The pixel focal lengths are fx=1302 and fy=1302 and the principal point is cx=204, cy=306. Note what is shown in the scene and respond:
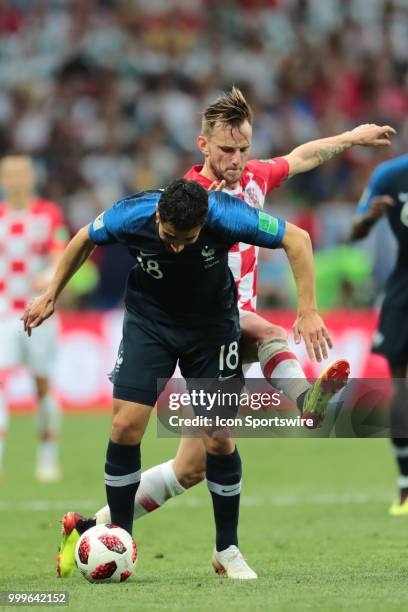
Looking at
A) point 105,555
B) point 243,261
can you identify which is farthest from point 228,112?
point 105,555

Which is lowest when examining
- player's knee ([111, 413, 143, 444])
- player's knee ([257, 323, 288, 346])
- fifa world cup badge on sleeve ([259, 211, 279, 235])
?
player's knee ([111, 413, 143, 444])

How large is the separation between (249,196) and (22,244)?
5076mm

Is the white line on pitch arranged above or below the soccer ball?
below

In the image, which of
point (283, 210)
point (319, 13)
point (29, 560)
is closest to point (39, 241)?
point (29, 560)

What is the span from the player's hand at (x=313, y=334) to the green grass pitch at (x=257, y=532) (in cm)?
102

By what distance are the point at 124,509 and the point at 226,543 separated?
0.52 m

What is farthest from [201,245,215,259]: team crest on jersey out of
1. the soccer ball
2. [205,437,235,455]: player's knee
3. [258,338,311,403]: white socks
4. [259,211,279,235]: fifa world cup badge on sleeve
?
the soccer ball

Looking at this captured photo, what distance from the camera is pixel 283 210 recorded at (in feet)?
57.4

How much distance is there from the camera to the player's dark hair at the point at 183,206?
552 cm

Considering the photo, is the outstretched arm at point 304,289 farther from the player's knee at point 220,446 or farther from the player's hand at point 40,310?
the player's hand at point 40,310

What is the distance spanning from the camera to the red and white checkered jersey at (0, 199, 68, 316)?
11320 mm

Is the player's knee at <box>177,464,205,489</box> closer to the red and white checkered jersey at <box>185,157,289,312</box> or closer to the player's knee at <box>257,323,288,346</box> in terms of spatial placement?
the player's knee at <box>257,323,288,346</box>

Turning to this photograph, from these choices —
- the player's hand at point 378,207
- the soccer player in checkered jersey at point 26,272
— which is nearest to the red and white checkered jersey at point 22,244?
the soccer player in checkered jersey at point 26,272

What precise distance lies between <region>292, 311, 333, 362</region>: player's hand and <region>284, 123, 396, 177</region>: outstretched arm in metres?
1.39
